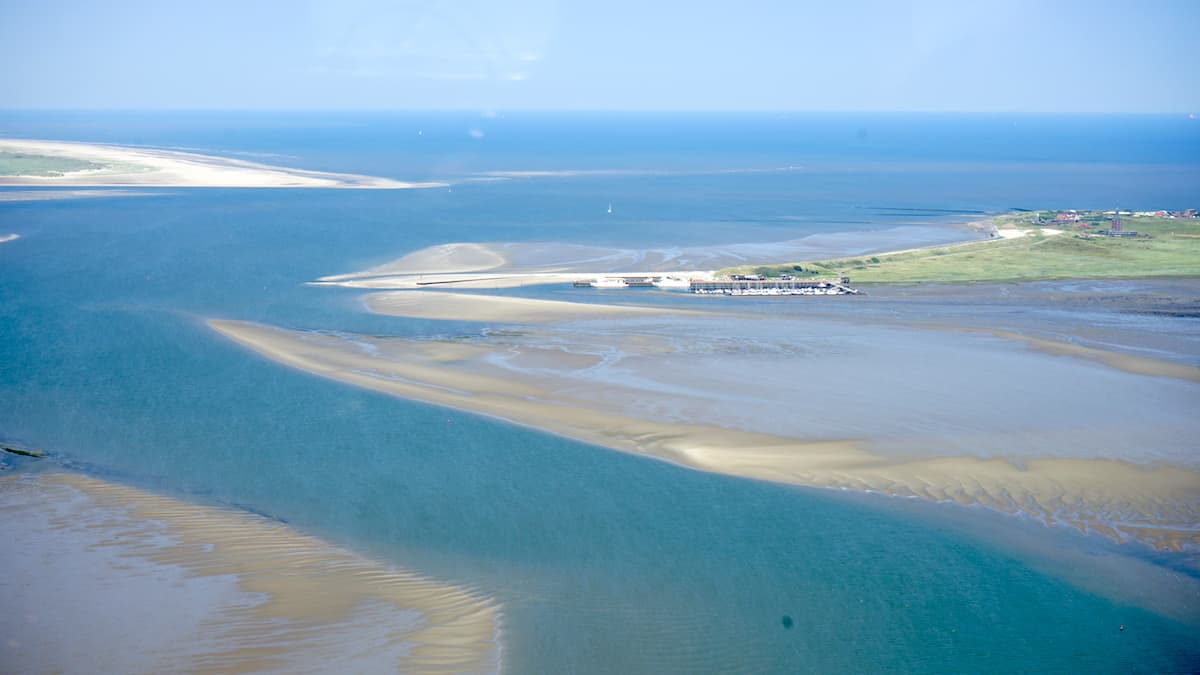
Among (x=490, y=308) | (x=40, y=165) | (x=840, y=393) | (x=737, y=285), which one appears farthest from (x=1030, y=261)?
(x=40, y=165)

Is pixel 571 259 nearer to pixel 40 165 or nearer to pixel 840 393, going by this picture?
pixel 840 393

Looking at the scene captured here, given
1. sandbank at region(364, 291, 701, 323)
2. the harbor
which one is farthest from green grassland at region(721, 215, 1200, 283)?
sandbank at region(364, 291, 701, 323)

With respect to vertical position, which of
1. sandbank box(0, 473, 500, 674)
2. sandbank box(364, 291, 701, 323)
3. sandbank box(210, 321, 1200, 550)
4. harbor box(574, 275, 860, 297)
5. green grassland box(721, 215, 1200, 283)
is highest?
green grassland box(721, 215, 1200, 283)

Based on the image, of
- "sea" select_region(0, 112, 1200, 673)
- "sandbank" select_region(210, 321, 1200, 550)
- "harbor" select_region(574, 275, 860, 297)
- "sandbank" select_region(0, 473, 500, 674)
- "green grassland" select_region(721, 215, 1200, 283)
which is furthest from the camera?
"green grassland" select_region(721, 215, 1200, 283)

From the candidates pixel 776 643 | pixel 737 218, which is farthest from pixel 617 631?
pixel 737 218

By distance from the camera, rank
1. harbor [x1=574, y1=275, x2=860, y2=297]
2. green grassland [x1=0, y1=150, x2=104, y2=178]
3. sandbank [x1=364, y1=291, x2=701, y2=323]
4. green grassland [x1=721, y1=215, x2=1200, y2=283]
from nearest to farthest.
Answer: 1. sandbank [x1=364, y1=291, x2=701, y2=323]
2. harbor [x1=574, y1=275, x2=860, y2=297]
3. green grassland [x1=721, y1=215, x2=1200, y2=283]
4. green grassland [x1=0, y1=150, x2=104, y2=178]

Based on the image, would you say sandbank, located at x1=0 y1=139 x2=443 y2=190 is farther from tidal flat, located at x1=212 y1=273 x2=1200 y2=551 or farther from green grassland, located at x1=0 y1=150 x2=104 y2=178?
tidal flat, located at x1=212 y1=273 x2=1200 y2=551

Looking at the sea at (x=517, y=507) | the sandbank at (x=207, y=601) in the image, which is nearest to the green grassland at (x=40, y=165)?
the sea at (x=517, y=507)
